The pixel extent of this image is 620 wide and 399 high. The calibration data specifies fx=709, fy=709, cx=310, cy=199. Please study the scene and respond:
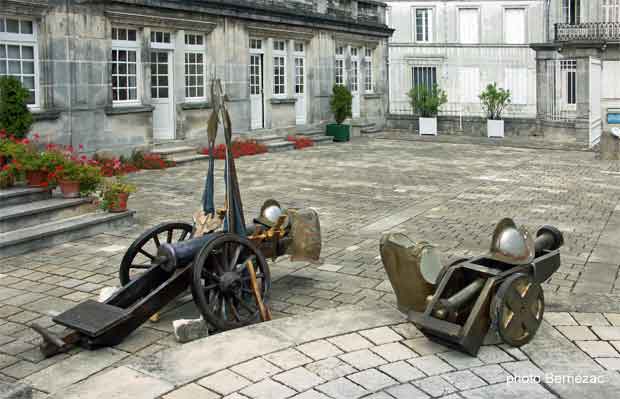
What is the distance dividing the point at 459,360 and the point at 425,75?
97.5 ft

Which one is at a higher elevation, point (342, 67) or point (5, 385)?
point (342, 67)

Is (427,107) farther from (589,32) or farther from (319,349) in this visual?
(319,349)

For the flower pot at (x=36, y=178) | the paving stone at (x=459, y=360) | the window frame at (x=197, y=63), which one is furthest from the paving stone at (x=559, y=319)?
the window frame at (x=197, y=63)

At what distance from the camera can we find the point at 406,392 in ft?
13.6

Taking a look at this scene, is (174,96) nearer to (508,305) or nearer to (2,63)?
(2,63)

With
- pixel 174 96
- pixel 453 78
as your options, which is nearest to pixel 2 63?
pixel 174 96

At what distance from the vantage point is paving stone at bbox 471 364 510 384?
4.33 m

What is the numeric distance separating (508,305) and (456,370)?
58cm

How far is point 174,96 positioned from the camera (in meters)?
17.0

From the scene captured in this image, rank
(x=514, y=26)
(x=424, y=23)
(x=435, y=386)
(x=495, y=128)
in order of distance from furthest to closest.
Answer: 1. (x=424, y=23)
2. (x=514, y=26)
3. (x=495, y=128)
4. (x=435, y=386)

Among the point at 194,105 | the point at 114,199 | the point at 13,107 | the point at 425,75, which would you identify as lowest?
the point at 114,199

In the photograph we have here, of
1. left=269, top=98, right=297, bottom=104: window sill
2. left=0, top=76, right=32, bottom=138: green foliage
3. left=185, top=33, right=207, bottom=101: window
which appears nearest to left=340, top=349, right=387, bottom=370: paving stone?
left=0, top=76, right=32, bottom=138: green foliage

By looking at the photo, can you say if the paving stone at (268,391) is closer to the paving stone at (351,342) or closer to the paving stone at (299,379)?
the paving stone at (299,379)

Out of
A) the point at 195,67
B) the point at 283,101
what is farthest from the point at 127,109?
the point at 283,101
